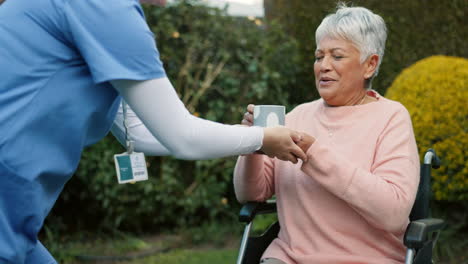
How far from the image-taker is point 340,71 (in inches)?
93.5

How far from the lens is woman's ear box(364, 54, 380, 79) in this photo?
2395 mm

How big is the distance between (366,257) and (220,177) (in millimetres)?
2987

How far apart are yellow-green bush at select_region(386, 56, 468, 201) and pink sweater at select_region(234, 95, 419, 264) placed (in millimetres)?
1755

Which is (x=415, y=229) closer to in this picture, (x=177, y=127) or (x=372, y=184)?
(x=372, y=184)

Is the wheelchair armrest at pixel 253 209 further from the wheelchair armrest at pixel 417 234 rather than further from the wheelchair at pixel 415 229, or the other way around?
the wheelchair armrest at pixel 417 234

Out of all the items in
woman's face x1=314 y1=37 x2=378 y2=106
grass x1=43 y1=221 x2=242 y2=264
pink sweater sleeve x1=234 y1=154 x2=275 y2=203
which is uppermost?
woman's face x1=314 y1=37 x2=378 y2=106

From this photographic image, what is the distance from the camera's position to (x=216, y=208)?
5016 mm

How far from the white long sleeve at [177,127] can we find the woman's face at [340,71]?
2.31 ft

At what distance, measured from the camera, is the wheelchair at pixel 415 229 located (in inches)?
81.4

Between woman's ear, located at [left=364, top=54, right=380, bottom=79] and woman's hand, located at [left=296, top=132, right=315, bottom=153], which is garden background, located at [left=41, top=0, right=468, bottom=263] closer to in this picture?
woman's ear, located at [left=364, top=54, right=380, bottom=79]

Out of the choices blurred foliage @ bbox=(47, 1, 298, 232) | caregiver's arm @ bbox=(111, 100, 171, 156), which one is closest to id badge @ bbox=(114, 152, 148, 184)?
caregiver's arm @ bbox=(111, 100, 171, 156)

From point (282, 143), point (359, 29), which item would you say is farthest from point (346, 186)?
point (359, 29)

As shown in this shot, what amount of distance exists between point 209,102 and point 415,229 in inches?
123

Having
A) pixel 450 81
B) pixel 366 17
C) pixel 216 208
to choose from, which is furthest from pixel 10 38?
pixel 216 208
